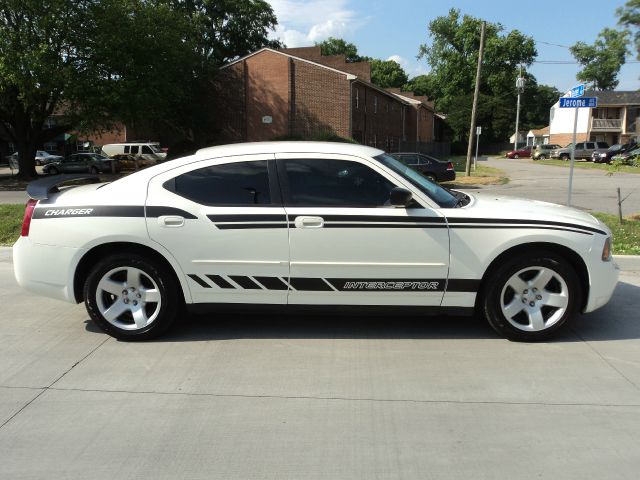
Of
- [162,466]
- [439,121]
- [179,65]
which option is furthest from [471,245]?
[439,121]

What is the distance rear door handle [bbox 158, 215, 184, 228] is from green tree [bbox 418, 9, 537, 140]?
7087 centimetres

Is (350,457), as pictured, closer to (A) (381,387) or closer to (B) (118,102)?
(A) (381,387)

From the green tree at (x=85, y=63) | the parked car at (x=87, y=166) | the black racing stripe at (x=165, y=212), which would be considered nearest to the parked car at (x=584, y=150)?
the green tree at (x=85, y=63)

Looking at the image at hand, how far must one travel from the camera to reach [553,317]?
4590mm

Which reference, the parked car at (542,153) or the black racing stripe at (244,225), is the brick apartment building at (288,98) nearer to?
the parked car at (542,153)

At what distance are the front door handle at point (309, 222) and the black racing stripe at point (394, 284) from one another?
19.0 inches

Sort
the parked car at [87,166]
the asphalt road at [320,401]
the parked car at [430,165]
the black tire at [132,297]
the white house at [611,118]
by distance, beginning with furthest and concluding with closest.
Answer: the white house at [611,118] < the parked car at [87,166] < the parked car at [430,165] < the black tire at [132,297] < the asphalt road at [320,401]

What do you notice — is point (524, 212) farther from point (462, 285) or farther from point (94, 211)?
point (94, 211)

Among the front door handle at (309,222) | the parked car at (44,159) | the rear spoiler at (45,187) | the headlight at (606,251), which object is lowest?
the parked car at (44,159)

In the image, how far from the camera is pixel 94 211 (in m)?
4.61

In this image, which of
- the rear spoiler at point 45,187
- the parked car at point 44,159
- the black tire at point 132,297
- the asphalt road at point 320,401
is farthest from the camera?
the parked car at point 44,159

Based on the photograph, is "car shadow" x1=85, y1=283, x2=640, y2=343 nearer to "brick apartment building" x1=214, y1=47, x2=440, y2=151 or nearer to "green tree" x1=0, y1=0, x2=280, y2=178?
"green tree" x1=0, y1=0, x2=280, y2=178

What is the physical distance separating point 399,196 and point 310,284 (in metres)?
1.04

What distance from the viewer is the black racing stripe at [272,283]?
4.57m
